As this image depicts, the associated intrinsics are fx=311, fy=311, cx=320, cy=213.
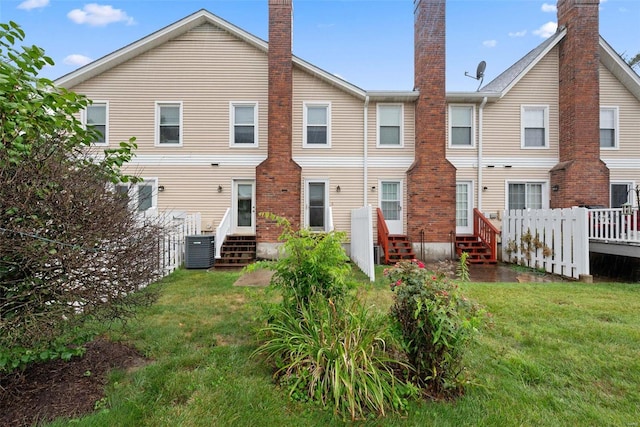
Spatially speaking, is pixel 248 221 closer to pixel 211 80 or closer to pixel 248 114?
pixel 248 114

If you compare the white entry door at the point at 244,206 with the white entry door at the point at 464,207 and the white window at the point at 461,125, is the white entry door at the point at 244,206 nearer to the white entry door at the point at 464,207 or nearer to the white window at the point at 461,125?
the white entry door at the point at 464,207

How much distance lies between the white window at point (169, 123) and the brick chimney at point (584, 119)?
44.0 feet

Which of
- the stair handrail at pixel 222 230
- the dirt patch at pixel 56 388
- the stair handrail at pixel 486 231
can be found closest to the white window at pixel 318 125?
the stair handrail at pixel 222 230

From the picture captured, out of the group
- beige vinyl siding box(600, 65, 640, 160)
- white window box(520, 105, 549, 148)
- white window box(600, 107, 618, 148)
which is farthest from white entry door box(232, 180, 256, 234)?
beige vinyl siding box(600, 65, 640, 160)

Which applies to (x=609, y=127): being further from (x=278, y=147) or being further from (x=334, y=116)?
(x=278, y=147)

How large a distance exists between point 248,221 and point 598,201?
→ 11865 millimetres

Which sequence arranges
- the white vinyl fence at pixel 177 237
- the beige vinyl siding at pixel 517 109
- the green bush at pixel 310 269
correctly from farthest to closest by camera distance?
the beige vinyl siding at pixel 517 109
the white vinyl fence at pixel 177 237
the green bush at pixel 310 269

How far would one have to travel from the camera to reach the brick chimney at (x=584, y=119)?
10422 millimetres

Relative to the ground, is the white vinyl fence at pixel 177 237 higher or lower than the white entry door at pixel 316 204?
lower

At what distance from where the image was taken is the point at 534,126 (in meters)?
11.4

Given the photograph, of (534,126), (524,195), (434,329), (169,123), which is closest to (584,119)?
(534,126)

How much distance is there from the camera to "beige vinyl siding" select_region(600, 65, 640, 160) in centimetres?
1146

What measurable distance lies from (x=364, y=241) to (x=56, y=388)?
6.32 m

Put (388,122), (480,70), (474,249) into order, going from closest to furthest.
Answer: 1. (474,249)
2. (388,122)
3. (480,70)
